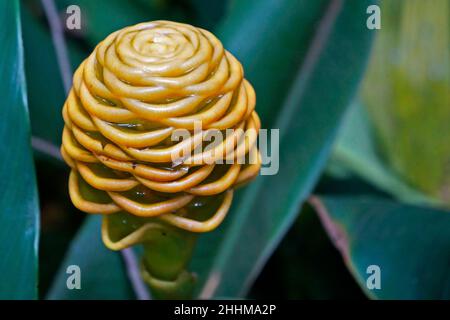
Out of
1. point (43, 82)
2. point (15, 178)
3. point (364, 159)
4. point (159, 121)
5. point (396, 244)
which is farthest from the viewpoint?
point (364, 159)

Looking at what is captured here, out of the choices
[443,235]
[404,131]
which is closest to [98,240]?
[443,235]

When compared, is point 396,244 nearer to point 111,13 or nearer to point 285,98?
point 285,98

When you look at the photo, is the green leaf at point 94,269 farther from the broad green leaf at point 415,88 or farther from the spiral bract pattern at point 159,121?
the broad green leaf at point 415,88

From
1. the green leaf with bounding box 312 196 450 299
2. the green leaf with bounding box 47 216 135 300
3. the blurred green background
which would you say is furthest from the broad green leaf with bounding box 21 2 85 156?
the green leaf with bounding box 312 196 450 299

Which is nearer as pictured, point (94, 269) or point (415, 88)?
point (94, 269)

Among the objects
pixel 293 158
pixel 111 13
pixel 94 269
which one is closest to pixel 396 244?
pixel 293 158

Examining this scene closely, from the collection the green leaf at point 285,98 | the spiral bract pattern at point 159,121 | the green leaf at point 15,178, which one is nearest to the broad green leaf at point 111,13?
the green leaf at point 285,98
